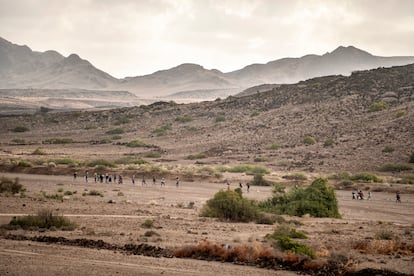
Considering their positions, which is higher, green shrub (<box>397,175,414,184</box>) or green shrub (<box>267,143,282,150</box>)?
green shrub (<box>267,143,282,150</box>)

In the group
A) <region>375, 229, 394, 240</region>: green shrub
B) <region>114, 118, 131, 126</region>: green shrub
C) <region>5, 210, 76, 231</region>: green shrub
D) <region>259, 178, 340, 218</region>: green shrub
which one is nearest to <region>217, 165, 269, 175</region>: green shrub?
<region>259, 178, 340, 218</region>: green shrub

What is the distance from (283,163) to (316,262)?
5480cm

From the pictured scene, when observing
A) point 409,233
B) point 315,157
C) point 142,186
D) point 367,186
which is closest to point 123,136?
point 315,157

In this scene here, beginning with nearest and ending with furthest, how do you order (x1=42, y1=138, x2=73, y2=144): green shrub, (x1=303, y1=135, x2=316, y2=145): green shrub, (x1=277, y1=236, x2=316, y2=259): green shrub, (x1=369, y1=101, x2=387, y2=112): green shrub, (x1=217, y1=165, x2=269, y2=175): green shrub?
(x1=277, y1=236, x2=316, y2=259): green shrub → (x1=217, y1=165, x2=269, y2=175): green shrub → (x1=303, y1=135, x2=316, y2=145): green shrub → (x1=369, y1=101, x2=387, y2=112): green shrub → (x1=42, y1=138, x2=73, y2=144): green shrub

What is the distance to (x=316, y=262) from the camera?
1812 cm

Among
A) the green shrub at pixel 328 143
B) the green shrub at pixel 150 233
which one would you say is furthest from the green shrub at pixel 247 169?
the green shrub at pixel 150 233

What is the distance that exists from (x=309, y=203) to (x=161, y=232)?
1263 centimetres

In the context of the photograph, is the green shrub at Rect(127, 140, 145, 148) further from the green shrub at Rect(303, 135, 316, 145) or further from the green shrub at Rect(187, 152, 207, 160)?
the green shrub at Rect(303, 135, 316, 145)

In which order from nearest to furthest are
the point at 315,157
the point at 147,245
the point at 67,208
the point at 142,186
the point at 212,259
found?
the point at 212,259 → the point at 147,245 → the point at 67,208 → the point at 142,186 → the point at 315,157

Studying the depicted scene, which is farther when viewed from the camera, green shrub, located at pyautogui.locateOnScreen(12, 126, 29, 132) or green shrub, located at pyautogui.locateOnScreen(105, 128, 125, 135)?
green shrub, located at pyautogui.locateOnScreen(12, 126, 29, 132)

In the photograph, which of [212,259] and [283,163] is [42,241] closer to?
[212,259]

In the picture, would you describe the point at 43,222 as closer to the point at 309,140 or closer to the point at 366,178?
the point at 366,178

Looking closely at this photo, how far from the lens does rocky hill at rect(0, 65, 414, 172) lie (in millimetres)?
75062

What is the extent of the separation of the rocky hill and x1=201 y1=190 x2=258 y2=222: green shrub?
38.6 meters
